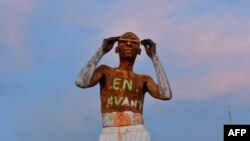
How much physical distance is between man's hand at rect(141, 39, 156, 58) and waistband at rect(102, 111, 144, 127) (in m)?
1.22

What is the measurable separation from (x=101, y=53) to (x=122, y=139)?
A: 1.64 m

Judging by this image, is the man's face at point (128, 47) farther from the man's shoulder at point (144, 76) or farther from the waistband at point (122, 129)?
the waistband at point (122, 129)

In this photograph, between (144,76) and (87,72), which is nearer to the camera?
(87,72)

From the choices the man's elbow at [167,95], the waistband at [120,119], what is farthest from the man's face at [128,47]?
the waistband at [120,119]

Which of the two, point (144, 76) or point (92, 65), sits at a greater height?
point (92, 65)

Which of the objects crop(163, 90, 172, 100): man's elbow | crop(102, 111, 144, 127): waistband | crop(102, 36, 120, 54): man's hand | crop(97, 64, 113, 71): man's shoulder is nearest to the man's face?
crop(102, 36, 120, 54): man's hand

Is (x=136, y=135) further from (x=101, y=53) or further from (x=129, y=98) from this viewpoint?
(x=101, y=53)

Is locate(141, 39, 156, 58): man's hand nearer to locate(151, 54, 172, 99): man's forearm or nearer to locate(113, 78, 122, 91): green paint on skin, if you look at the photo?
locate(151, 54, 172, 99): man's forearm

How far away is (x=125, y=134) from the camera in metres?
11.9

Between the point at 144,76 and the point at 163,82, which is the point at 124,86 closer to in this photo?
the point at 144,76

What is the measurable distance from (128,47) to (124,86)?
0.74 meters

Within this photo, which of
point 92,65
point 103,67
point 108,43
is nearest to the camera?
point 92,65

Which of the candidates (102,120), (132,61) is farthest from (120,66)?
(102,120)

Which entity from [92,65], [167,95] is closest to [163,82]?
[167,95]
